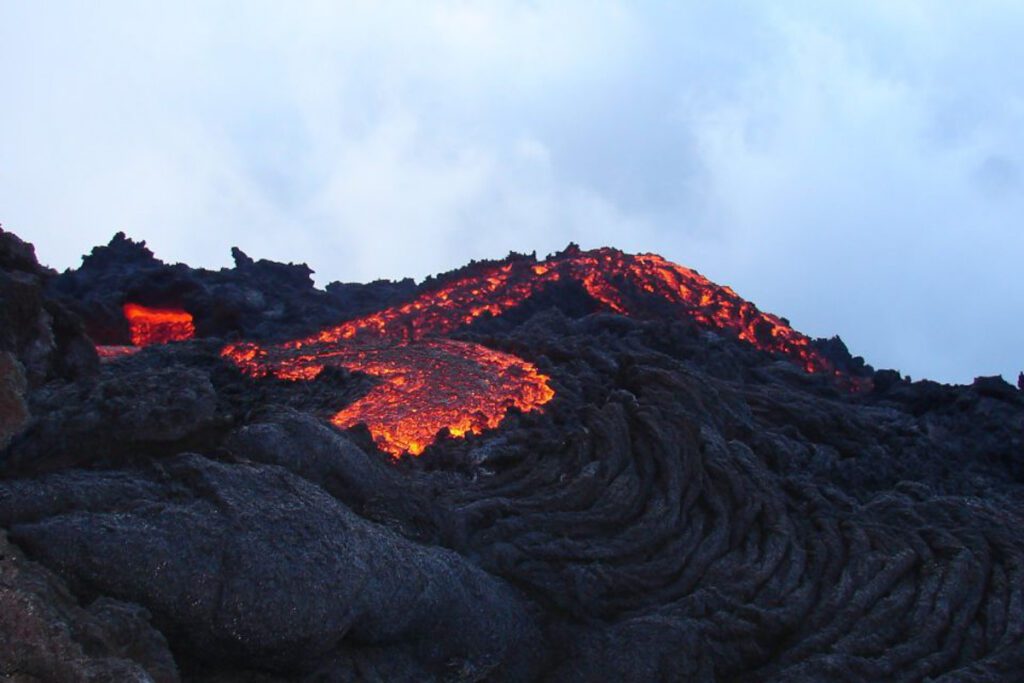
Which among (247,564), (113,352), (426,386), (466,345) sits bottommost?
(247,564)

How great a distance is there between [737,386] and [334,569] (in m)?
16.4

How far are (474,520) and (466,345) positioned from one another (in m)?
9.65

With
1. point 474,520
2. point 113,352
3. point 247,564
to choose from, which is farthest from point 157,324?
point 247,564

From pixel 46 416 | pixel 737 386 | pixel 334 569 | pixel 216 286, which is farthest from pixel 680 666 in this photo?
pixel 216 286

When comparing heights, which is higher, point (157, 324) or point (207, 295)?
point (207, 295)

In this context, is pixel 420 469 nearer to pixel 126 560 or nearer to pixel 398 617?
pixel 398 617

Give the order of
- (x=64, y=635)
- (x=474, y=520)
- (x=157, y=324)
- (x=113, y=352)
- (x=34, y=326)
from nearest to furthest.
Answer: (x=64, y=635) < (x=34, y=326) < (x=474, y=520) < (x=113, y=352) < (x=157, y=324)

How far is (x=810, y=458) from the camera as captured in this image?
1894 cm

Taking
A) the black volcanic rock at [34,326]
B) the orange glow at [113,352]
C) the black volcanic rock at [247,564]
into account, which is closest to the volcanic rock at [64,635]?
the black volcanic rock at [247,564]

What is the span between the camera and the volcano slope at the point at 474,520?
7891 millimetres

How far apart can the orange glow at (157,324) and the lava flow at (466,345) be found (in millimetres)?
9145

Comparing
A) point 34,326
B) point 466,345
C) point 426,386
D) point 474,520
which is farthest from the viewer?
point 466,345

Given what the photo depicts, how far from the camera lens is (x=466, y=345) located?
22.1m

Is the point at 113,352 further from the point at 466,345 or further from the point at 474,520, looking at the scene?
the point at 474,520
